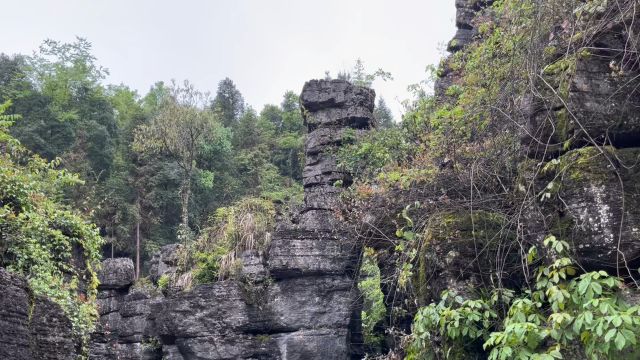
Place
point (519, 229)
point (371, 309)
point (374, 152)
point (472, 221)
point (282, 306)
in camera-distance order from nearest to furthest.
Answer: point (519, 229), point (472, 221), point (282, 306), point (371, 309), point (374, 152)

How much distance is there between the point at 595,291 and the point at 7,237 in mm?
6637

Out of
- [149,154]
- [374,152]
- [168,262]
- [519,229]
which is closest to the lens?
[519,229]

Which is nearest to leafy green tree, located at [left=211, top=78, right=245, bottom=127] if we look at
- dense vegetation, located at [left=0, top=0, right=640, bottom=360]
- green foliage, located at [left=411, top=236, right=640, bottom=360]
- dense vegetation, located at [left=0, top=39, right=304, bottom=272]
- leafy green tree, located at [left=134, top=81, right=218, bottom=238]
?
dense vegetation, located at [left=0, top=39, right=304, bottom=272]

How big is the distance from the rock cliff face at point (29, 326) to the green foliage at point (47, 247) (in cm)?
88

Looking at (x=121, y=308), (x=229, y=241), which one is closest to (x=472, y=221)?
(x=229, y=241)

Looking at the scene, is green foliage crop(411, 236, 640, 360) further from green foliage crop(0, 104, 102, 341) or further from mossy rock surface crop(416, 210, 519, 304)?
green foliage crop(0, 104, 102, 341)

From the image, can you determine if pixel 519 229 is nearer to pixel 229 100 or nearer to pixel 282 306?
pixel 282 306

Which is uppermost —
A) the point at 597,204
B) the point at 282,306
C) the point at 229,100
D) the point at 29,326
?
the point at 229,100

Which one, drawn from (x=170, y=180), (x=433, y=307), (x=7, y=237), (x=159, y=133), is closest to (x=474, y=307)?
(x=433, y=307)

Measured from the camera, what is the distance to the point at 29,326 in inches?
247

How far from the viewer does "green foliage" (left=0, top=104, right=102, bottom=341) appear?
8.06 m

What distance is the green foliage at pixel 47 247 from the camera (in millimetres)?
8062

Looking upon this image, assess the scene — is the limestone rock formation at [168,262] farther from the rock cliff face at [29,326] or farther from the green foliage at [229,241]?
the rock cliff face at [29,326]

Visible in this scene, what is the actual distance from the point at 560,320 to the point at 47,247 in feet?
21.4
